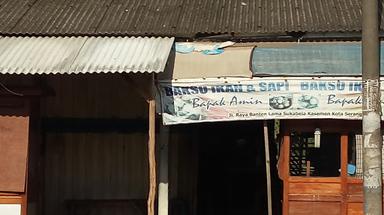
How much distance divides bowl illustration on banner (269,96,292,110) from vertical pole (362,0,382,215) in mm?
1371

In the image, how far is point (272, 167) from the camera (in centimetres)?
1100

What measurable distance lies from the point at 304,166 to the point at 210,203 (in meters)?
2.62

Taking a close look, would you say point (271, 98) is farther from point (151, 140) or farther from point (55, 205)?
point (55, 205)

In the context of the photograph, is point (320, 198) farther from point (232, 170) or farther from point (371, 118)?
point (232, 170)

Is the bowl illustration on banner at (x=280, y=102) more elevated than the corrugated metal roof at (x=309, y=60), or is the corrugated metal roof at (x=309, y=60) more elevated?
the corrugated metal roof at (x=309, y=60)

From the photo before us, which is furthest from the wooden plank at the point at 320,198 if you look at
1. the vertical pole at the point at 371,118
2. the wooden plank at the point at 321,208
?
the vertical pole at the point at 371,118

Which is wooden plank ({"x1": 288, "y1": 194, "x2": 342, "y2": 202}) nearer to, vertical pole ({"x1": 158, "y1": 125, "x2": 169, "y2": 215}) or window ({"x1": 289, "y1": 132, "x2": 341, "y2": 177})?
window ({"x1": 289, "y1": 132, "x2": 341, "y2": 177})

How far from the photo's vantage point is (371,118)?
743 centimetres

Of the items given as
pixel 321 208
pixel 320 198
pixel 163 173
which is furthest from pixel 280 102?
pixel 163 173

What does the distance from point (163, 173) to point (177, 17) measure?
2364 mm

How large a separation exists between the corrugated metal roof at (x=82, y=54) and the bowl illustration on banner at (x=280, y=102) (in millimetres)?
1547

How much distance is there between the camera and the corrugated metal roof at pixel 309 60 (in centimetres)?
863

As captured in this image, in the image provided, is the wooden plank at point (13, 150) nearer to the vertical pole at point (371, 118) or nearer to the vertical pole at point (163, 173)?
the vertical pole at point (163, 173)

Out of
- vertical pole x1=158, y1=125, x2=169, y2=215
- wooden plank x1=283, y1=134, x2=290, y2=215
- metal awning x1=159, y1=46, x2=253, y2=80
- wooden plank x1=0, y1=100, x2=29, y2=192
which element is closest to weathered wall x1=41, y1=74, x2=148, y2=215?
vertical pole x1=158, y1=125, x2=169, y2=215
